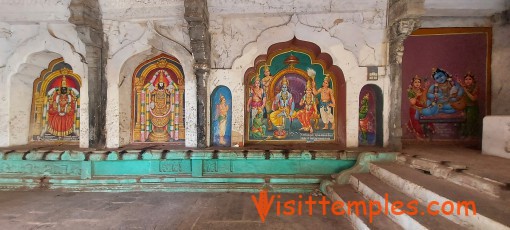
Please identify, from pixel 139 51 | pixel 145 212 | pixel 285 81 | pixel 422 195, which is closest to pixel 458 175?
pixel 422 195

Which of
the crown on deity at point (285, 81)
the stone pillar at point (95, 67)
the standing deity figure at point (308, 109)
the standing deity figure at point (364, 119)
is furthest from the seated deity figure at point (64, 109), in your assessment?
the standing deity figure at point (364, 119)

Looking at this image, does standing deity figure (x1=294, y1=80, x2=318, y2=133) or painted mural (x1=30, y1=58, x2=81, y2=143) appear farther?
painted mural (x1=30, y1=58, x2=81, y2=143)

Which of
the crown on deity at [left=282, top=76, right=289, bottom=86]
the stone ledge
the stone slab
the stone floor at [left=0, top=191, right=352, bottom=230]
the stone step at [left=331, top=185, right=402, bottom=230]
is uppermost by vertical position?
the crown on deity at [left=282, top=76, right=289, bottom=86]

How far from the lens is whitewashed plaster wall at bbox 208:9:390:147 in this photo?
4.49 meters

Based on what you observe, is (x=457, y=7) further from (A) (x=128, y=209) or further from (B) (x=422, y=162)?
(A) (x=128, y=209)

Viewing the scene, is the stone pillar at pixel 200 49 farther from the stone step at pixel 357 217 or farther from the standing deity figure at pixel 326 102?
the stone step at pixel 357 217

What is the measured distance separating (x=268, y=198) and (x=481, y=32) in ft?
18.4

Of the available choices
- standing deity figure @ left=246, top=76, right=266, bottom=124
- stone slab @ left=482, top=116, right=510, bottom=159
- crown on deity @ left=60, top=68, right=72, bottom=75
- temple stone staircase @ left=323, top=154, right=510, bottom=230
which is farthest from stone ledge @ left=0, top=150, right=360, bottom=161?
stone slab @ left=482, top=116, right=510, bottom=159

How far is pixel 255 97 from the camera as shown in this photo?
5027mm

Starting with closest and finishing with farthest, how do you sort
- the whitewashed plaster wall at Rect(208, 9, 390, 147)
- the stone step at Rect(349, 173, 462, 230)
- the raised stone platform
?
the stone step at Rect(349, 173, 462, 230) → the raised stone platform → the whitewashed plaster wall at Rect(208, 9, 390, 147)

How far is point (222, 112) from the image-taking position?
186 inches

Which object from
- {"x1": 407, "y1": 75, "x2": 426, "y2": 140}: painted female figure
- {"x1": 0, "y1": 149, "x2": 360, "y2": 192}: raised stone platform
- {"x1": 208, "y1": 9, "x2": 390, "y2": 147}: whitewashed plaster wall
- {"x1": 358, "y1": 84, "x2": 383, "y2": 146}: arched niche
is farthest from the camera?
{"x1": 407, "y1": 75, "x2": 426, "y2": 140}: painted female figure

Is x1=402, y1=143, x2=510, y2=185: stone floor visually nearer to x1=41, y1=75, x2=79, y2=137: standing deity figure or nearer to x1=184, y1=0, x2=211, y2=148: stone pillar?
x1=184, y1=0, x2=211, y2=148: stone pillar

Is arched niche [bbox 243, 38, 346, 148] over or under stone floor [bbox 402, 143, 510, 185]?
over
